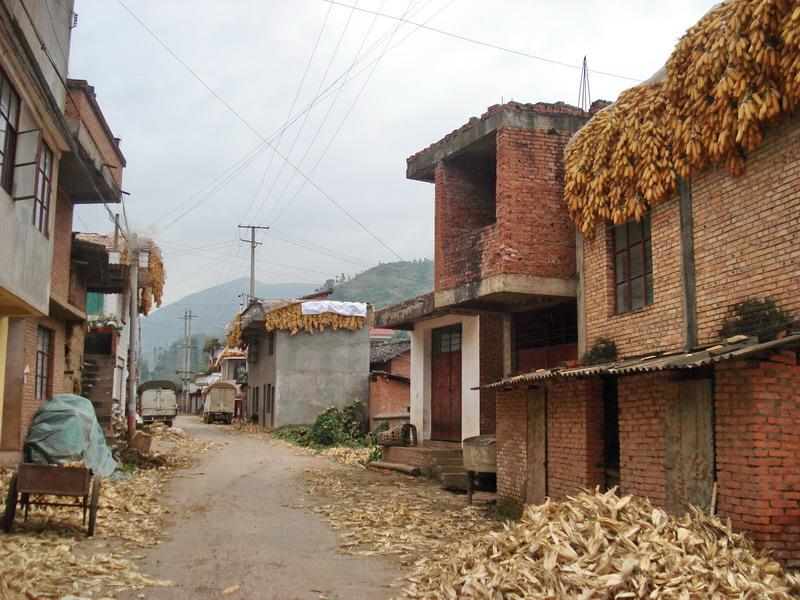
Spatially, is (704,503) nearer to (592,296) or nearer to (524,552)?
(524,552)

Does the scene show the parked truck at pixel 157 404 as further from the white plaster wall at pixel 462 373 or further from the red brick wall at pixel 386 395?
the white plaster wall at pixel 462 373

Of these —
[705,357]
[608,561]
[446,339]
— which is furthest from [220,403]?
[608,561]

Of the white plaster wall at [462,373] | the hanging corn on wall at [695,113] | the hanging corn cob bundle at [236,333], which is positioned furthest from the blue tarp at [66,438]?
the hanging corn cob bundle at [236,333]

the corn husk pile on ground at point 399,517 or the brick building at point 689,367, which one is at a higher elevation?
the brick building at point 689,367

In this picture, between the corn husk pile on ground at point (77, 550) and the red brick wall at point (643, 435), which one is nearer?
the corn husk pile on ground at point (77, 550)

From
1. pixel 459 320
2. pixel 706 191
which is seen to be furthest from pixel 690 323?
pixel 459 320

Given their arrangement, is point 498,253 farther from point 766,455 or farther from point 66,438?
point 66,438

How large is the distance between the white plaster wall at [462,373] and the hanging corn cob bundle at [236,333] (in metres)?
19.5

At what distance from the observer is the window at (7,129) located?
11.0m

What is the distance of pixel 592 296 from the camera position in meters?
14.2

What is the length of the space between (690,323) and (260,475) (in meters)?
12.6

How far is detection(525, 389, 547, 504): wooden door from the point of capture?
513 inches

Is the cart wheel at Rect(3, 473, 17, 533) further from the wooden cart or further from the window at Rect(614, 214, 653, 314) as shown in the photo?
the window at Rect(614, 214, 653, 314)

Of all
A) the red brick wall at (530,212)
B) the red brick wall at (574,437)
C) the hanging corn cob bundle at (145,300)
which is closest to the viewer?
the red brick wall at (574,437)
